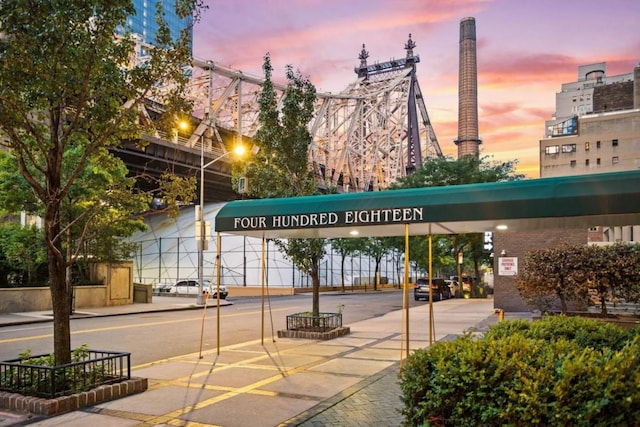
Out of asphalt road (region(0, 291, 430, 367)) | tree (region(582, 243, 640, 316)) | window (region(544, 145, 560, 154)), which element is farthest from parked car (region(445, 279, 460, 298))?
window (region(544, 145, 560, 154))

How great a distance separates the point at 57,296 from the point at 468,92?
581ft

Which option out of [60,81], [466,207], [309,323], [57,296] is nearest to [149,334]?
[309,323]

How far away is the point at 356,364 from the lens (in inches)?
456

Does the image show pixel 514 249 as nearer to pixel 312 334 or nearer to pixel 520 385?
pixel 312 334

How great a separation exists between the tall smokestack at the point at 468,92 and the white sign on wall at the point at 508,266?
143 m

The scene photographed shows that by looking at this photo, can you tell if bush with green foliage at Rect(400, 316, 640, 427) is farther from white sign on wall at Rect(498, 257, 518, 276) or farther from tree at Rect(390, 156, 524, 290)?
tree at Rect(390, 156, 524, 290)

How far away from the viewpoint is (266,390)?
912 cm

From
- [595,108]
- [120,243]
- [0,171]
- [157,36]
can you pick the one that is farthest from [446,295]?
[595,108]

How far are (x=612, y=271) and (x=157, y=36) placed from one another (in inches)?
536

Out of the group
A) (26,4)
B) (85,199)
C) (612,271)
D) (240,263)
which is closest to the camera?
(26,4)

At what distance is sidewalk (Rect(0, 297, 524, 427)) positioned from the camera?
7473 millimetres

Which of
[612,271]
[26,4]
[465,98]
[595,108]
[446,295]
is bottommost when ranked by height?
[446,295]

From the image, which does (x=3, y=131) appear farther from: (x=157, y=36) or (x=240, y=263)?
(x=240, y=263)

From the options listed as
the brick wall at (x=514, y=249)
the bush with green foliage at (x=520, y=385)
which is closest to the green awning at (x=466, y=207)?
the bush with green foliage at (x=520, y=385)
